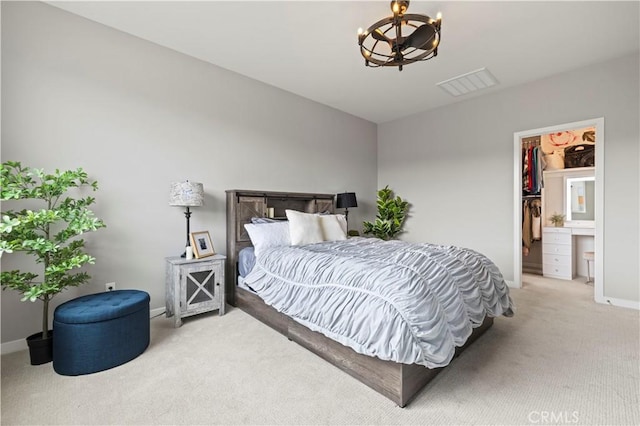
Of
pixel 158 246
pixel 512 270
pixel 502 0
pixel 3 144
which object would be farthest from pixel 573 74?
pixel 3 144

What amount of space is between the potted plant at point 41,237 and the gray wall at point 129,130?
0.38 metres

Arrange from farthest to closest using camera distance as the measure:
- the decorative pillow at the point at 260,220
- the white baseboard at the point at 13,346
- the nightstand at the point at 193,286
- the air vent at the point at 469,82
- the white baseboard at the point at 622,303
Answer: the air vent at the point at 469,82
the decorative pillow at the point at 260,220
the white baseboard at the point at 622,303
the nightstand at the point at 193,286
the white baseboard at the point at 13,346

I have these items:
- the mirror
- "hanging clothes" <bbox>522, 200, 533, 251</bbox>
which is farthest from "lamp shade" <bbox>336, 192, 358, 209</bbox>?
the mirror

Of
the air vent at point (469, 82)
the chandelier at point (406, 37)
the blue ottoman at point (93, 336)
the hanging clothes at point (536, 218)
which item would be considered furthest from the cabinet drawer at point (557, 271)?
the blue ottoman at point (93, 336)

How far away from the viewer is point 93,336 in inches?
77.2

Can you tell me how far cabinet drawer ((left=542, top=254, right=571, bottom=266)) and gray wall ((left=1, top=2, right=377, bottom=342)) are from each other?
475 centimetres

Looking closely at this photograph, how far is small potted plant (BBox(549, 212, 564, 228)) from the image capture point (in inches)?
199

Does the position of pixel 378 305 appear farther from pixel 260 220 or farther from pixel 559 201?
pixel 559 201

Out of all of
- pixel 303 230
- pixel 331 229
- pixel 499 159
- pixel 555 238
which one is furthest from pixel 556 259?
pixel 303 230

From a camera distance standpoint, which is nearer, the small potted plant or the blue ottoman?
the blue ottoman

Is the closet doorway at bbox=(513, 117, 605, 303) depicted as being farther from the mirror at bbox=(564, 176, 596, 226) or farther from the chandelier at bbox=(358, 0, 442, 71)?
the chandelier at bbox=(358, 0, 442, 71)

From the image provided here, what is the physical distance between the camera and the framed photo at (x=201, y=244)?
9.78 feet

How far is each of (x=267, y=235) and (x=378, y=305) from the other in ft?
5.81

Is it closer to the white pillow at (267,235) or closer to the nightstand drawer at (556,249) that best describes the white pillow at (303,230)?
the white pillow at (267,235)
